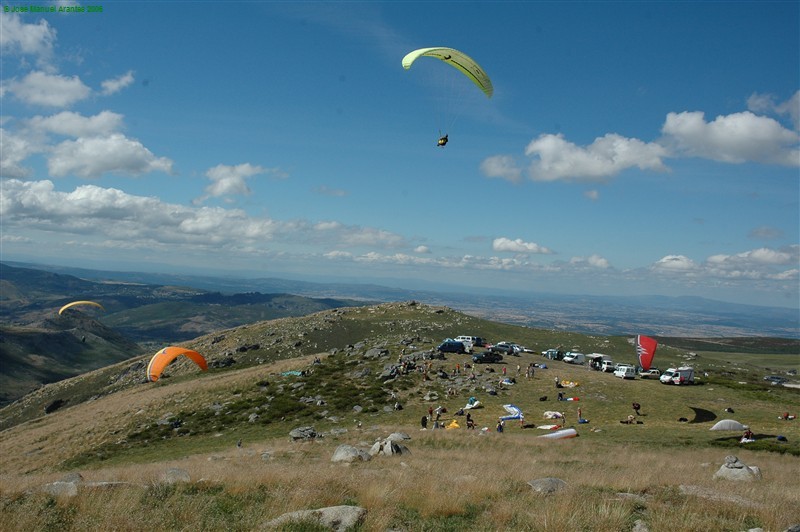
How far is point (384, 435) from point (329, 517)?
23.2 meters

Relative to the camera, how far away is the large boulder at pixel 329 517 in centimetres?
877

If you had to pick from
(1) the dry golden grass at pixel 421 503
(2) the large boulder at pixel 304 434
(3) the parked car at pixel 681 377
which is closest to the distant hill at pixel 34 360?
(2) the large boulder at pixel 304 434

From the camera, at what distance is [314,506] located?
10117 mm

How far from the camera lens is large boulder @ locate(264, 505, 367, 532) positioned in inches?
345

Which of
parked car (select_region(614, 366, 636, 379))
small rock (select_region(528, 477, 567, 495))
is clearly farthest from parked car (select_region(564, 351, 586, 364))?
small rock (select_region(528, 477, 567, 495))

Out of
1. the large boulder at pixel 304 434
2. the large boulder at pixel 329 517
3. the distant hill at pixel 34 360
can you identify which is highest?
the large boulder at pixel 329 517

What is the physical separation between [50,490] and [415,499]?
890 cm

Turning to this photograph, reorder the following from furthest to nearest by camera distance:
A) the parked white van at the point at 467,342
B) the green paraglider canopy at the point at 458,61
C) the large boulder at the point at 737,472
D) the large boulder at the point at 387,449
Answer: the parked white van at the point at 467,342, the green paraglider canopy at the point at 458,61, the large boulder at the point at 387,449, the large boulder at the point at 737,472

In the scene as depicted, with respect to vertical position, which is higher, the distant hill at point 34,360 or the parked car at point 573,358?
the parked car at point 573,358

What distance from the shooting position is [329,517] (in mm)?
9039

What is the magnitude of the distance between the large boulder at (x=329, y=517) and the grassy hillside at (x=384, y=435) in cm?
30

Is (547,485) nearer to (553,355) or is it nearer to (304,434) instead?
(304,434)

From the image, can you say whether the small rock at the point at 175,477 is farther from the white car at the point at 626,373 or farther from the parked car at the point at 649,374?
the parked car at the point at 649,374

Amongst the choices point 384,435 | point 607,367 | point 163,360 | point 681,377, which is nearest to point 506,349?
point 607,367
